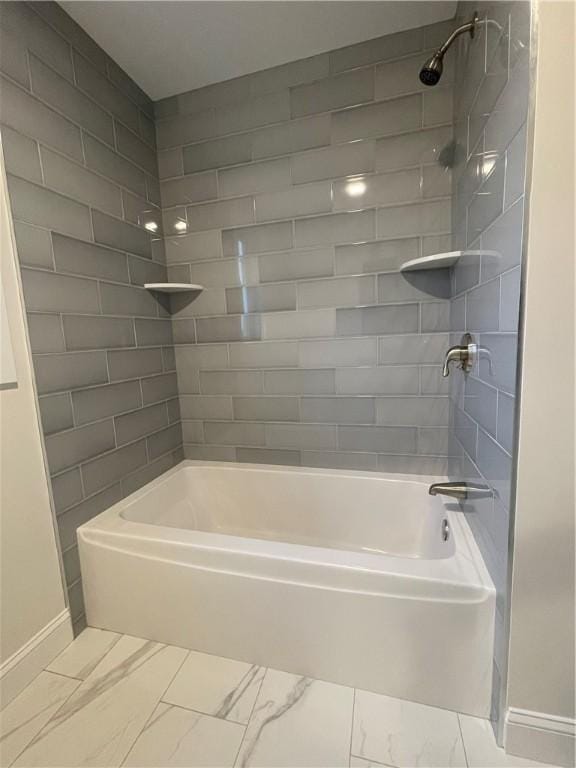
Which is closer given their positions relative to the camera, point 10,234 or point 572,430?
point 572,430

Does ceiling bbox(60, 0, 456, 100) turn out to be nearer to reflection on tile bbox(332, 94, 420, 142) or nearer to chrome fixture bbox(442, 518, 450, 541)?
reflection on tile bbox(332, 94, 420, 142)

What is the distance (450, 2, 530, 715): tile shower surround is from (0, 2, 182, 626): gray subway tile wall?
148 centimetres

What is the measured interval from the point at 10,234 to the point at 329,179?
1.31 meters

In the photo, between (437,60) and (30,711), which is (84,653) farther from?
(437,60)

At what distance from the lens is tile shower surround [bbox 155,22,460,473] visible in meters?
1.51

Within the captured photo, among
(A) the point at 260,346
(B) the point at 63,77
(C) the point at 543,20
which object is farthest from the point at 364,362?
(B) the point at 63,77

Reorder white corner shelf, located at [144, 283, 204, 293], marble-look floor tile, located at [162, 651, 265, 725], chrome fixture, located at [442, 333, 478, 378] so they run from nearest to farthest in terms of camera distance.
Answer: marble-look floor tile, located at [162, 651, 265, 725]
chrome fixture, located at [442, 333, 478, 378]
white corner shelf, located at [144, 283, 204, 293]

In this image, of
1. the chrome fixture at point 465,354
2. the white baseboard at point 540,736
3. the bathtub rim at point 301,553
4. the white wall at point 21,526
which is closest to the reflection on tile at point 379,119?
Result: the chrome fixture at point 465,354

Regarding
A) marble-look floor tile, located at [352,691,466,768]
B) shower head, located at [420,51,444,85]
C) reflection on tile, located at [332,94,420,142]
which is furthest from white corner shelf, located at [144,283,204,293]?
marble-look floor tile, located at [352,691,466,768]

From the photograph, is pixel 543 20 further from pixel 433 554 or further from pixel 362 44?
pixel 433 554

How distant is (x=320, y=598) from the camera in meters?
1.09

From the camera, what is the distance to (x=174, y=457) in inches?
77.1

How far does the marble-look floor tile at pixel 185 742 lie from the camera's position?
0.93m

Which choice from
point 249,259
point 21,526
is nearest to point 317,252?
point 249,259
